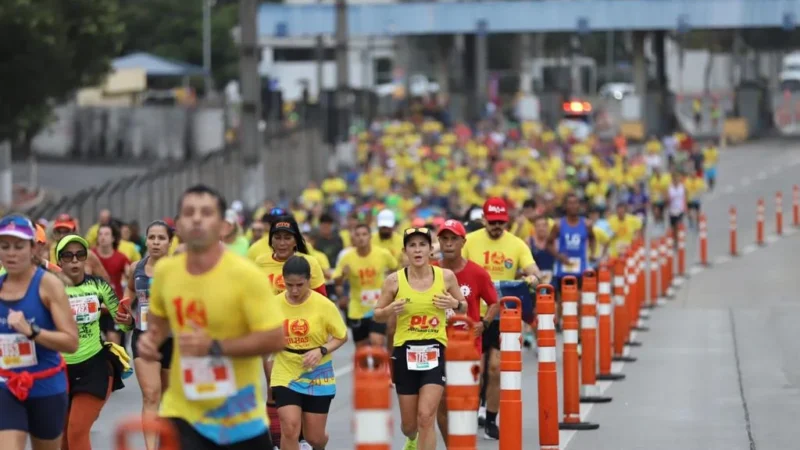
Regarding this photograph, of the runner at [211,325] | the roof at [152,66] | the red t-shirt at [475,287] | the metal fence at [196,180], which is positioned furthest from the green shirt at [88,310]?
the roof at [152,66]

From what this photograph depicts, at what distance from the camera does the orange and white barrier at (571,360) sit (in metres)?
14.7

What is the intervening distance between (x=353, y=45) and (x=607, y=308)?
86.5m

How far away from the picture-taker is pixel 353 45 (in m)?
104

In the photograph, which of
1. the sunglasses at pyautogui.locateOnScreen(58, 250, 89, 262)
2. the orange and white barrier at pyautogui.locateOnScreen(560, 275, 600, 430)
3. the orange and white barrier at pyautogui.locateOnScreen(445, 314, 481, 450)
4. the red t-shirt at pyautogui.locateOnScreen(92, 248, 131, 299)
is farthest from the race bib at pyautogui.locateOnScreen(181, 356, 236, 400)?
the red t-shirt at pyautogui.locateOnScreen(92, 248, 131, 299)

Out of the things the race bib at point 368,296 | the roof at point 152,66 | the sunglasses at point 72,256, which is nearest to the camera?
the sunglasses at point 72,256

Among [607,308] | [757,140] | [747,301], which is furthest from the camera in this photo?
[757,140]

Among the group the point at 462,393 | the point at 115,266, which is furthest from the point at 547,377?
the point at 115,266

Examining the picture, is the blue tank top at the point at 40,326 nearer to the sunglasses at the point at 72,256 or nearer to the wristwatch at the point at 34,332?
the wristwatch at the point at 34,332

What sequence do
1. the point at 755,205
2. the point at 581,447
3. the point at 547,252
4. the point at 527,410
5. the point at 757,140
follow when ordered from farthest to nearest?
1. the point at 757,140
2. the point at 755,205
3. the point at 547,252
4. the point at 527,410
5. the point at 581,447

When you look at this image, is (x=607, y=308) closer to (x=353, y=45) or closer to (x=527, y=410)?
(x=527, y=410)

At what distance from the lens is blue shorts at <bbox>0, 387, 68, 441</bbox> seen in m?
9.56

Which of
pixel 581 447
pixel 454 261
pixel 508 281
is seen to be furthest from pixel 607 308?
pixel 454 261

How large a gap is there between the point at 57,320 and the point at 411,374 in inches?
132

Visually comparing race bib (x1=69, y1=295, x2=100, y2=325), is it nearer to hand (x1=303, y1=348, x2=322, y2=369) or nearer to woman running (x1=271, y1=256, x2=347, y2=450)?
woman running (x1=271, y1=256, x2=347, y2=450)
